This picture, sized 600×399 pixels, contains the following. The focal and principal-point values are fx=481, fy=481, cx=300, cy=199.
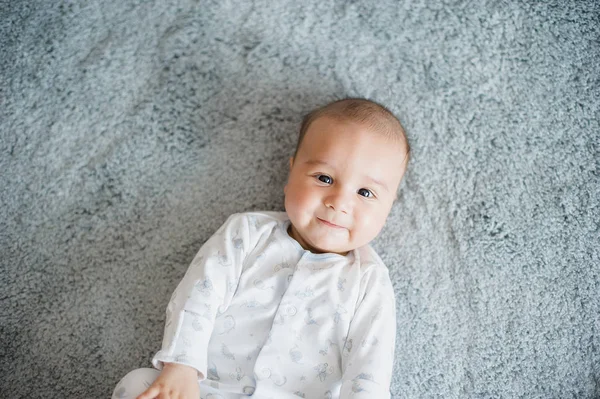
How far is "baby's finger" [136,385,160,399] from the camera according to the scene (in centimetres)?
111

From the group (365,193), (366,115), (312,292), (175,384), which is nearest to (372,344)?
(312,292)

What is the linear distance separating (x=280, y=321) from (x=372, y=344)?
0.82 ft

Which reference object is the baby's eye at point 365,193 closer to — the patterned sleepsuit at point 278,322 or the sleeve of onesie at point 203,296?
the patterned sleepsuit at point 278,322

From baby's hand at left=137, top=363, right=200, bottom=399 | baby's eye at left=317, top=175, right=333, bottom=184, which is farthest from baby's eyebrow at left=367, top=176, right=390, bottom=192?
baby's hand at left=137, top=363, right=200, bottom=399

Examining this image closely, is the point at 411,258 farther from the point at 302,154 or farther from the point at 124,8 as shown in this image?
the point at 124,8

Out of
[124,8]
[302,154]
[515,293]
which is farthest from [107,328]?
[515,293]

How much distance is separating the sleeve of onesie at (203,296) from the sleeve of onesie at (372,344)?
358 mm

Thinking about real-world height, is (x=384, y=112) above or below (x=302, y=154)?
above

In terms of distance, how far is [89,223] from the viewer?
1499 millimetres

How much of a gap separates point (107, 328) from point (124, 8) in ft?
3.34

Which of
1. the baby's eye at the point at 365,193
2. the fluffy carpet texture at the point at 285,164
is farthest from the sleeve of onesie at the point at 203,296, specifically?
the baby's eye at the point at 365,193

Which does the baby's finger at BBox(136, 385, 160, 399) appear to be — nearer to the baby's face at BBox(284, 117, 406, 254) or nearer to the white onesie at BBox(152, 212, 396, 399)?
the white onesie at BBox(152, 212, 396, 399)

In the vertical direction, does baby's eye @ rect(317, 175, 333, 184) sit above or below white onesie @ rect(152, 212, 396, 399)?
above

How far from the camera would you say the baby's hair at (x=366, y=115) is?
133 cm
